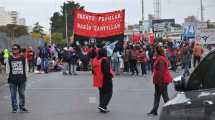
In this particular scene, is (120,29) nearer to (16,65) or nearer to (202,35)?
(202,35)

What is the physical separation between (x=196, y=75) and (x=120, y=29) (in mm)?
28893

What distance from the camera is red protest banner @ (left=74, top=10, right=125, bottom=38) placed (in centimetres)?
3594

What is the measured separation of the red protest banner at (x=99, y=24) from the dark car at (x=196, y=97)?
28628mm

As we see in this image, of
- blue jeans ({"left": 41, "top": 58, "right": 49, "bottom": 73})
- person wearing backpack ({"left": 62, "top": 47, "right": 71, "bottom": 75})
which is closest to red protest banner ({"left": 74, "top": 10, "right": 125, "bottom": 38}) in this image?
person wearing backpack ({"left": 62, "top": 47, "right": 71, "bottom": 75})

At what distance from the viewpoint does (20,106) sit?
16.7 metres

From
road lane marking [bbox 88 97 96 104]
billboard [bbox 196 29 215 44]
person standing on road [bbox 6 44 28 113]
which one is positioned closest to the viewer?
person standing on road [bbox 6 44 28 113]

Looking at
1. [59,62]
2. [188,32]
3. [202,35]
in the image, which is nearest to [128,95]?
[59,62]

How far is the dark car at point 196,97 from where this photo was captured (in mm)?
6332

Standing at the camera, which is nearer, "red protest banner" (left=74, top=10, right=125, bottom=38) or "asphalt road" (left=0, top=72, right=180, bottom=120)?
"asphalt road" (left=0, top=72, right=180, bottom=120)

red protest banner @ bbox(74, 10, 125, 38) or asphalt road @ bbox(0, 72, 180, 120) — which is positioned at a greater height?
red protest banner @ bbox(74, 10, 125, 38)

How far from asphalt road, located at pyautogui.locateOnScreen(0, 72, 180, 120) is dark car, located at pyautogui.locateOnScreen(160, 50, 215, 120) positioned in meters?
7.84

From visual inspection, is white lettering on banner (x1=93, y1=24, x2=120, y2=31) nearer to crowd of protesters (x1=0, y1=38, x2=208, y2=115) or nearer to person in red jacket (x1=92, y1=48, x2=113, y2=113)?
crowd of protesters (x1=0, y1=38, x2=208, y2=115)

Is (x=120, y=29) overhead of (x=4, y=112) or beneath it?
overhead

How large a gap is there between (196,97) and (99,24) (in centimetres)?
3002
